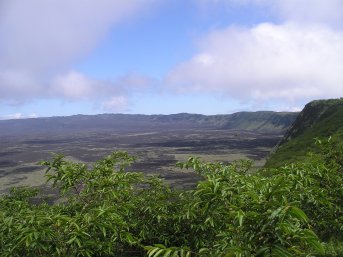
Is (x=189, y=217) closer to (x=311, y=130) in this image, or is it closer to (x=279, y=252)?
(x=279, y=252)

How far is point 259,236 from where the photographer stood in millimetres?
5527

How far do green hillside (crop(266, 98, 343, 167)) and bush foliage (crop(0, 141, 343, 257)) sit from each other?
44402 millimetres

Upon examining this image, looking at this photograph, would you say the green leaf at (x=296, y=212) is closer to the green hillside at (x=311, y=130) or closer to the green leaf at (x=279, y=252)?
the green leaf at (x=279, y=252)

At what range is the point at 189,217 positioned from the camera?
10.5 meters

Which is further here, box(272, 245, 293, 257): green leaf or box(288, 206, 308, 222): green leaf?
box(272, 245, 293, 257): green leaf

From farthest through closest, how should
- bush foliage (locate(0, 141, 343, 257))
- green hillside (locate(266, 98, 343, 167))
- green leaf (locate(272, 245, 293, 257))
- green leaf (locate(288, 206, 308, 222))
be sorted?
green hillside (locate(266, 98, 343, 167)), bush foliage (locate(0, 141, 343, 257)), green leaf (locate(272, 245, 293, 257)), green leaf (locate(288, 206, 308, 222))

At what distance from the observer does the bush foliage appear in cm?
558

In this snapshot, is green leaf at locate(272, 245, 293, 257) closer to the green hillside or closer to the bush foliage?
the bush foliage

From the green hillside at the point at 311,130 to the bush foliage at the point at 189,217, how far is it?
44402 mm

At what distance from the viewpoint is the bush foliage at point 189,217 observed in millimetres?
5578

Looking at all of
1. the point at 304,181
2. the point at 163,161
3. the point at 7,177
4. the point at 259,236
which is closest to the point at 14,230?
the point at 259,236

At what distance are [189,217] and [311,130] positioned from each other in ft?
339

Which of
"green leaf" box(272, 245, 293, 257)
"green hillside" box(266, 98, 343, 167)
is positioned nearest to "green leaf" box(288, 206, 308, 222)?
"green leaf" box(272, 245, 293, 257)

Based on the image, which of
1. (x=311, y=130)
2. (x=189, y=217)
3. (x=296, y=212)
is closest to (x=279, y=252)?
(x=296, y=212)
